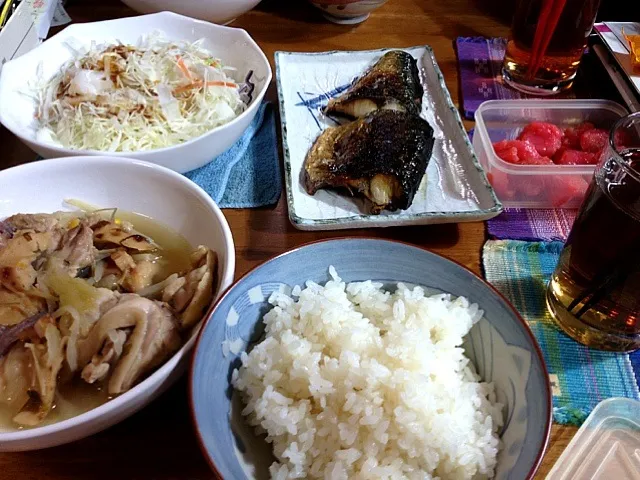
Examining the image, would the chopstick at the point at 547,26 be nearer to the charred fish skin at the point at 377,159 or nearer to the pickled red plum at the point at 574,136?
the pickled red plum at the point at 574,136

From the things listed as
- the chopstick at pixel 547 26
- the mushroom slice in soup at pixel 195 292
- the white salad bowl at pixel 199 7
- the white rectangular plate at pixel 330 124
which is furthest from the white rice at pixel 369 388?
the white salad bowl at pixel 199 7

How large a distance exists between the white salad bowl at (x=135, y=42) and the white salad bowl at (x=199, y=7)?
12 cm

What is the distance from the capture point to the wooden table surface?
3.38ft

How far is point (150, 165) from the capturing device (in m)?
1.32

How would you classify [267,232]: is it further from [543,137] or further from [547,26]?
[547,26]

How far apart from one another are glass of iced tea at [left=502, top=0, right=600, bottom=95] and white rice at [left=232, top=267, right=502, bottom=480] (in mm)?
1272

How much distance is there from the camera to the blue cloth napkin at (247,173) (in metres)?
1.59

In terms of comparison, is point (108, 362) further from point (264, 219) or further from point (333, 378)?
point (264, 219)

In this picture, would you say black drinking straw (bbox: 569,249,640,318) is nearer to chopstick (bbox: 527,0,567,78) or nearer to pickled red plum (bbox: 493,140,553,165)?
pickled red plum (bbox: 493,140,553,165)

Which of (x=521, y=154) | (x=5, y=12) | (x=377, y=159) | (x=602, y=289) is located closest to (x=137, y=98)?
(x=5, y=12)

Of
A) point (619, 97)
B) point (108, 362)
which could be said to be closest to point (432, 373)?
point (108, 362)

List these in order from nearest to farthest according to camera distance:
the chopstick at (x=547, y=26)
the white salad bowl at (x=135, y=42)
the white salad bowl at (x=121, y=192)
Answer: the white salad bowl at (x=121, y=192) < the white salad bowl at (x=135, y=42) < the chopstick at (x=547, y=26)

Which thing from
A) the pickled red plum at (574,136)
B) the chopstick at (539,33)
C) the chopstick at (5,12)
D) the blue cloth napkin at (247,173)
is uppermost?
the chopstick at (539,33)

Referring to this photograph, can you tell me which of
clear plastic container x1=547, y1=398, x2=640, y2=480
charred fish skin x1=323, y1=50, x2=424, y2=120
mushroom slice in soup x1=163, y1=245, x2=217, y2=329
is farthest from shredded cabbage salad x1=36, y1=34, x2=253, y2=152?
clear plastic container x1=547, y1=398, x2=640, y2=480
